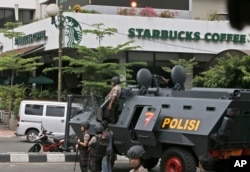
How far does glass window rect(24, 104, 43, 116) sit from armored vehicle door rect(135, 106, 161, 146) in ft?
32.2

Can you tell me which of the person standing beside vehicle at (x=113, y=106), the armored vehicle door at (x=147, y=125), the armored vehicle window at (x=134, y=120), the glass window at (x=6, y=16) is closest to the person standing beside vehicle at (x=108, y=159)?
the armored vehicle door at (x=147, y=125)

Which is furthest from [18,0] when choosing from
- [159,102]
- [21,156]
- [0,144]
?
[159,102]

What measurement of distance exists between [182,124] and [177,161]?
2.20 ft

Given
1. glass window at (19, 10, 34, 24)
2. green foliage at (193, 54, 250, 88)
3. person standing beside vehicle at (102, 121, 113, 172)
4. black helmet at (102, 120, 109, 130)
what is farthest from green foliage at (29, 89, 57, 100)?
glass window at (19, 10, 34, 24)

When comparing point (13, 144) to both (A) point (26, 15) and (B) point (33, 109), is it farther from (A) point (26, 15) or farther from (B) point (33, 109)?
(A) point (26, 15)

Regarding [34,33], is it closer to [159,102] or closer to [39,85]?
[39,85]

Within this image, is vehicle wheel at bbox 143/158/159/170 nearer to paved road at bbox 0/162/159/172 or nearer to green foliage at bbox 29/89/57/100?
paved road at bbox 0/162/159/172

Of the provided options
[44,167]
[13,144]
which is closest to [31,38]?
[13,144]

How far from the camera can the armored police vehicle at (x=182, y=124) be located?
891cm

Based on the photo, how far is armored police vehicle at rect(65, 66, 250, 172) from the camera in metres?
8.91

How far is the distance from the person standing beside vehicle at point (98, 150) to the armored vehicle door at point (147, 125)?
2.41ft

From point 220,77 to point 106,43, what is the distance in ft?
28.5

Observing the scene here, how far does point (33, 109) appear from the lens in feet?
64.2

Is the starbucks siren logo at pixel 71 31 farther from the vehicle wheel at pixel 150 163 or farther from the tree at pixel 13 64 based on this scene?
the vehicle wheel at pixel 150 163
